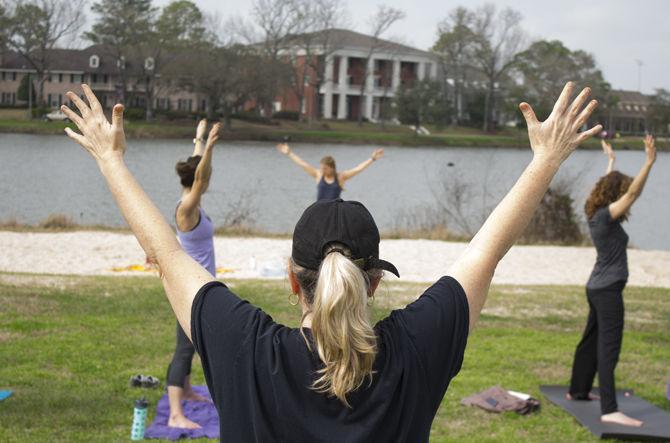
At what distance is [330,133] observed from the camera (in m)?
68.1

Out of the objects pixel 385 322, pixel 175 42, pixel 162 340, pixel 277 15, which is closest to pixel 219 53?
A: pixel 175 42

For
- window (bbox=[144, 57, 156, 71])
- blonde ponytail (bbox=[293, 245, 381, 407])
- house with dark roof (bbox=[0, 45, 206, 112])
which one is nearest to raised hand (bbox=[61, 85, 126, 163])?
blonde ponytail (bbox=[293, 245, 381, 407])

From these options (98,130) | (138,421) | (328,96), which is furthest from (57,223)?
(328,96)

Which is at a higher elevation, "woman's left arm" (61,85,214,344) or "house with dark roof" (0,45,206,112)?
"house with dark roof" (0,45,206,112)

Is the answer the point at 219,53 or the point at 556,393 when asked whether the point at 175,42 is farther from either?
the point at 556,393

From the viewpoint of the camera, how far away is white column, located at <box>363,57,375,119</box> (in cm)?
9397

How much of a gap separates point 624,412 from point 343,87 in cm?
8972

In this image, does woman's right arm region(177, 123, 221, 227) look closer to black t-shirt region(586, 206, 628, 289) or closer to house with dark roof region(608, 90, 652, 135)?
black t-shirt region(586, 206, 628, 289)

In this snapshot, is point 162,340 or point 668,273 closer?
point 162,340

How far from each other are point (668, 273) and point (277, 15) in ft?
204

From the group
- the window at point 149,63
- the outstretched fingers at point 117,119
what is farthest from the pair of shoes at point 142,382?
the window at point 149,63

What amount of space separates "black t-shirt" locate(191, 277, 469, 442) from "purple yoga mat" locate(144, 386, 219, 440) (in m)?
4.02

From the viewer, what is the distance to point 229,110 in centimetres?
6116

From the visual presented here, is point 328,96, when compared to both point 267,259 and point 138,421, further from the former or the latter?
point 138,421
